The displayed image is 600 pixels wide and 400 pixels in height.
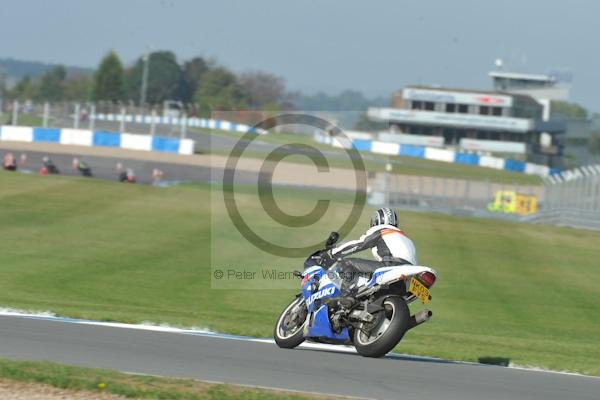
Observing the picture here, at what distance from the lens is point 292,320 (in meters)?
11.6

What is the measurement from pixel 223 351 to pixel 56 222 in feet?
64.8

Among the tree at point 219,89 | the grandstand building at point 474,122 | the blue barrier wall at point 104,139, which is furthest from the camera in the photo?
the tree at point 219,89

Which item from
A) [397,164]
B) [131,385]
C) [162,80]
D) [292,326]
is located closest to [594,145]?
[397,164]

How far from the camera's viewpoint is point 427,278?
34.4ft

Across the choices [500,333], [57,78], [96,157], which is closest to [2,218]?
[500,333]

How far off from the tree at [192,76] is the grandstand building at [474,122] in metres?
38.0

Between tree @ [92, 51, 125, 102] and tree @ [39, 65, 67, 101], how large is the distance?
10.2 m

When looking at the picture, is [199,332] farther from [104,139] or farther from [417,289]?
[104,139]

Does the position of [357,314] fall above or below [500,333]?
above

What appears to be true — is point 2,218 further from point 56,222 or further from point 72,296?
point 72,296

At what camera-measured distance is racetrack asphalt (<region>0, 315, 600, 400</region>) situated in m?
9.01

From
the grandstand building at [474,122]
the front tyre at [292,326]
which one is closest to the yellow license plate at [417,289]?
the front tyre at [292,326]

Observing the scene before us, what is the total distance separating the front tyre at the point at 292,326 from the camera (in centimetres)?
1142

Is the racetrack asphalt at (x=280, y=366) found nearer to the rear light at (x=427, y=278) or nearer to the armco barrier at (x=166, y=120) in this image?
the rear light at (x=427, y=278)
